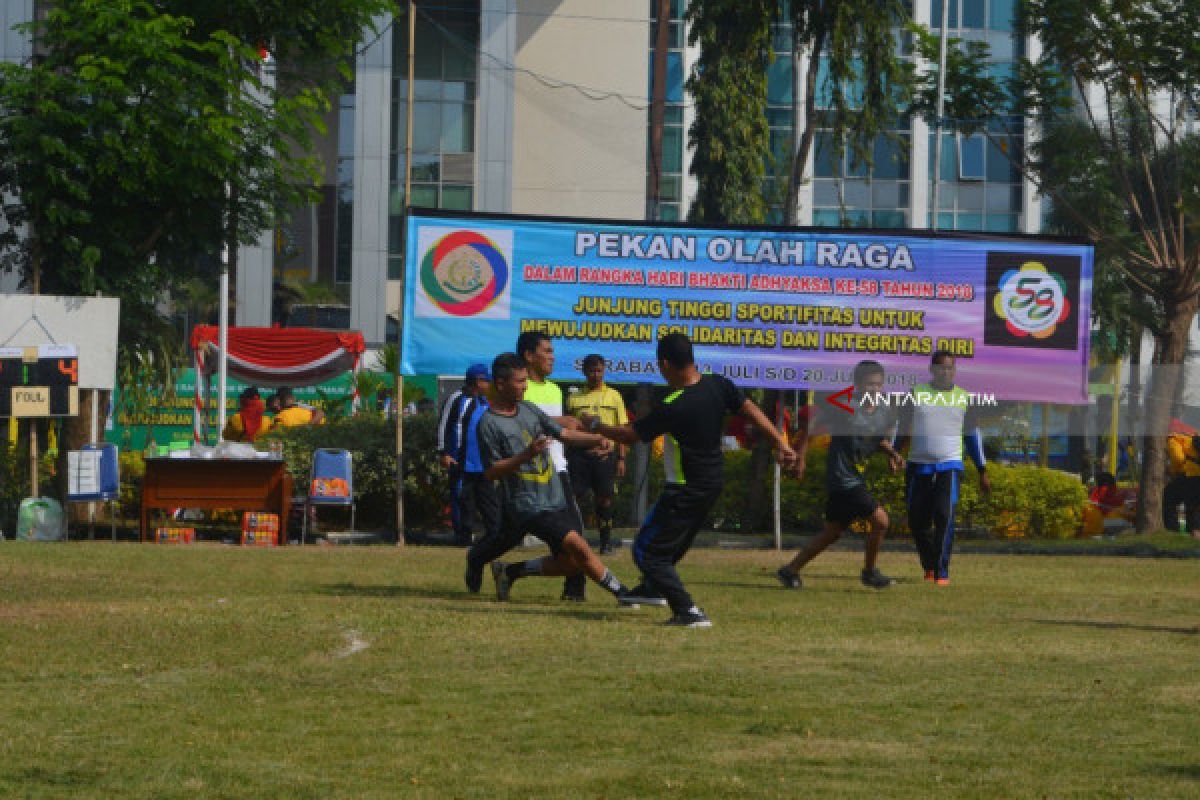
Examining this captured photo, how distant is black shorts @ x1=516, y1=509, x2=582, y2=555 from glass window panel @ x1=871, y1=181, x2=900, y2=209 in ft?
167

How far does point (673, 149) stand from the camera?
52.7 meters

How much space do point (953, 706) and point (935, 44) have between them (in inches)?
789

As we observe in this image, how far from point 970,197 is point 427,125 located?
27710mm

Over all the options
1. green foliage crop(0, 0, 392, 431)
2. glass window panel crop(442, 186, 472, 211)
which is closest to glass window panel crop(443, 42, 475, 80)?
glass window panel crop(442, 186, 472, 211)

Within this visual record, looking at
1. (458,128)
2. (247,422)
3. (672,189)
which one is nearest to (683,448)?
(247,422)

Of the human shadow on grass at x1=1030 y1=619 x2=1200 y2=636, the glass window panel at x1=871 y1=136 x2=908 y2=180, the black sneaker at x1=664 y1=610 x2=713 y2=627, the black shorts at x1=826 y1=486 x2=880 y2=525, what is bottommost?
the human shadow on grass at x1=1030 y1=619 x2=1200 y2=636

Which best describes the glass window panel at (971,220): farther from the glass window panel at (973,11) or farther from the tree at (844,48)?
the tree at (844,48)

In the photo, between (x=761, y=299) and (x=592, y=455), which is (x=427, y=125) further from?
(x=592, y=455)

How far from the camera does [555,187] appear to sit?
27328 mm

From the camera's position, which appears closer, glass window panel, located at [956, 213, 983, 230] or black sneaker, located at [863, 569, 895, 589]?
black sneaker, located at [863, 569, 895, 589]

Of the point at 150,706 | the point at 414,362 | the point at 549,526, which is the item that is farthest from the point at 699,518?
the point at 414,362

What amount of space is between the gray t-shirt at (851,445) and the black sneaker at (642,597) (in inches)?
123

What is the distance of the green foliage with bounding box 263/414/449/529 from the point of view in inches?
803

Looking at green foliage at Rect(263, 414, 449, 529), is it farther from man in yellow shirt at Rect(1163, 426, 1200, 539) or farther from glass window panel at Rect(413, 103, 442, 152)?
glass window panel at Rect(413, 103, 442, 152)
